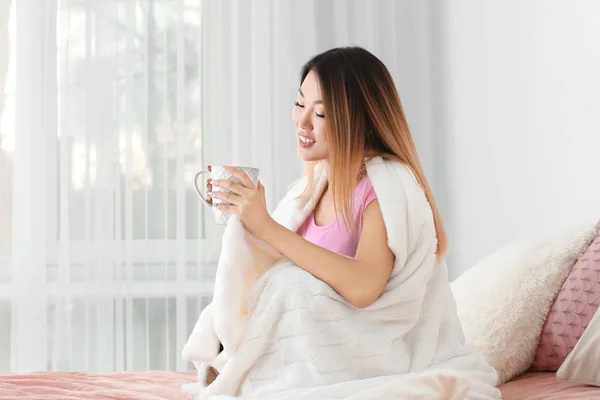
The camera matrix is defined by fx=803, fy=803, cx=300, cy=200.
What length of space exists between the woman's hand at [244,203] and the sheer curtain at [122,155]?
1702 mm

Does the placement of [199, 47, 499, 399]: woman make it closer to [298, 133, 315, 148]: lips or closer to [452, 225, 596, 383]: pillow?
[298, 133, 315, 148]: lips

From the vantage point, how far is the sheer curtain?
298cm

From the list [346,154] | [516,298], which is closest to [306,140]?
[346,154]

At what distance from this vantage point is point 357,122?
148cm

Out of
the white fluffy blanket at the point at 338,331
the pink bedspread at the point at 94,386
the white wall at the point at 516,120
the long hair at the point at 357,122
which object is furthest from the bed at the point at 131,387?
the white wall at the point at 516,120

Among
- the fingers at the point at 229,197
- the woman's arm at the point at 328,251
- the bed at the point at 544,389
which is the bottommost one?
the bed at the point at 544,389

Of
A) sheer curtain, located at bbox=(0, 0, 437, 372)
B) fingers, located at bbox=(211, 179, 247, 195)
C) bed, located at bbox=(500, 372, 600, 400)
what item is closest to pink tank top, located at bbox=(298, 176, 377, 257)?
fingers, located at bbox=(211, 179, 247, 195)

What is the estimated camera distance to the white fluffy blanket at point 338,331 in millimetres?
1267

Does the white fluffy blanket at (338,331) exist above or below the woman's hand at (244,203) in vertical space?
below

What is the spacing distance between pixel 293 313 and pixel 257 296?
0.24 ft

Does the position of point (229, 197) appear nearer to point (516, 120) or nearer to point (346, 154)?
point (346, 154)

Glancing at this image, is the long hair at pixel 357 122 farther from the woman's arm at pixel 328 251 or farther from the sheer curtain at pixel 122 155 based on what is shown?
the sheer curtain at pixel 122 155

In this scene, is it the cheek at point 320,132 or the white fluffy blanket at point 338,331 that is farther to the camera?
the cheek at point 320,132

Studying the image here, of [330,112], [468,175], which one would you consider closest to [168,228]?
[468,175]
